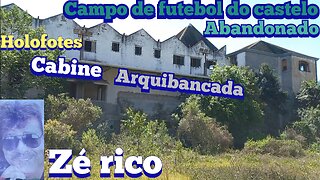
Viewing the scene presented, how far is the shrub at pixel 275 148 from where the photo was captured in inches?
690

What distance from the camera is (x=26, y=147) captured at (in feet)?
24.6

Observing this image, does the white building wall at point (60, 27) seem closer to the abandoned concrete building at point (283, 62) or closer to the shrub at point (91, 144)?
the shrub at point (91, 144)

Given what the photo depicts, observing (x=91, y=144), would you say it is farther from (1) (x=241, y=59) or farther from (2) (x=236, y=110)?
(1) (x=241, y=59)

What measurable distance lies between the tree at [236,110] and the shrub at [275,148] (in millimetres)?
2983

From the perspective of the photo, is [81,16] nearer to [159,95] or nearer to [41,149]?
[41,149]

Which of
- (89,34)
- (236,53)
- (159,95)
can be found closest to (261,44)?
(236,53)

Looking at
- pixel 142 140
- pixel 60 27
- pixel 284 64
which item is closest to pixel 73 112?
pixel 142 140

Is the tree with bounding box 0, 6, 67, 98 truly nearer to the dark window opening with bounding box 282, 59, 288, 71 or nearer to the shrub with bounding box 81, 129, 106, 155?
the shrub with bounding box 81, 129, 106, 155

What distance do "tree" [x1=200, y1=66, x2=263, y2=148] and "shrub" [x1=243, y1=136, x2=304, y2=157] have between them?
2.98 m

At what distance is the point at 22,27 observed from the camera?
1573 cm

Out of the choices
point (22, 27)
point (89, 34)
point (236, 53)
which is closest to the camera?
point (22, 27)

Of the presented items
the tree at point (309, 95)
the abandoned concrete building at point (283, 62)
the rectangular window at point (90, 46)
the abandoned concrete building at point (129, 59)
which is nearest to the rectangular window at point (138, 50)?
the abandoned concrete building at point (129, 59)

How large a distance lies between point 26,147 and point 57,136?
19.7 ft

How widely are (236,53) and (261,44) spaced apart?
2694 mm
